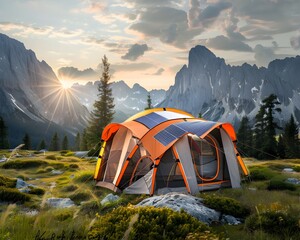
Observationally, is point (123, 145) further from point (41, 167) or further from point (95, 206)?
point (41, 167)

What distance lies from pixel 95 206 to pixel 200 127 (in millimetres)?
6389

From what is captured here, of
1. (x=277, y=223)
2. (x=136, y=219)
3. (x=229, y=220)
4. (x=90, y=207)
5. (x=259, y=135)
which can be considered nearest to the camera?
(x=136, y=219)

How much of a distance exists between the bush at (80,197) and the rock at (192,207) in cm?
703

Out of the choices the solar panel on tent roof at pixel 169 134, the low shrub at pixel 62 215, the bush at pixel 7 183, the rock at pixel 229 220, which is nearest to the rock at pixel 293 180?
the solar panel on tent roof at pixel 169 134

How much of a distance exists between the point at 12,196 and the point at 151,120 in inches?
307

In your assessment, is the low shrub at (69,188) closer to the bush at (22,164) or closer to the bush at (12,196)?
the bush at (12,196)

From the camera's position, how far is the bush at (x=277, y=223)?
7.40 m

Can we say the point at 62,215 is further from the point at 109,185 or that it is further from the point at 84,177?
the point at 84,177

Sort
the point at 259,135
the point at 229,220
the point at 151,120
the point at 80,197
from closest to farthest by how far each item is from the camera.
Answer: the point at 229,220
the point at 80,197
the point at 151,120
the point at 259,135

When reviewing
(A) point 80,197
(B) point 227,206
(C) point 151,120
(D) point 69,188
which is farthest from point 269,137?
(B) point 227,206

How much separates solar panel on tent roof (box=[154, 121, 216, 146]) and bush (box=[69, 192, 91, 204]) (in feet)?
14.7

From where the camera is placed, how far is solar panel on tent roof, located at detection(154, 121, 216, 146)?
15633mm

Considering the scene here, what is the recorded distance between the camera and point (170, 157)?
637 inches

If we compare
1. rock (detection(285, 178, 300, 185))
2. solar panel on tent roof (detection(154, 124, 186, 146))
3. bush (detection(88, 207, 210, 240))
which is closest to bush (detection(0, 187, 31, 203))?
solar panel on tent roof (detection(154, 124, 186, 146))
